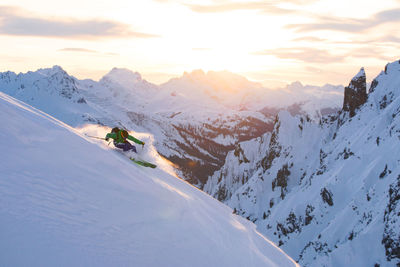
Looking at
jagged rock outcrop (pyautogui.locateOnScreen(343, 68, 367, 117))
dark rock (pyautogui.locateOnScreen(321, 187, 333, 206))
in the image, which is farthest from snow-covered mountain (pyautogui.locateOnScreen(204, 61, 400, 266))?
dark rock (pyautogui.locateOnScreen(321, 187, 333, 206))

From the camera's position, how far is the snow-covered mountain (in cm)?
4466

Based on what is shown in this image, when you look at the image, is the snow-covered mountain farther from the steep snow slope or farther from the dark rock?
the steep snow slope

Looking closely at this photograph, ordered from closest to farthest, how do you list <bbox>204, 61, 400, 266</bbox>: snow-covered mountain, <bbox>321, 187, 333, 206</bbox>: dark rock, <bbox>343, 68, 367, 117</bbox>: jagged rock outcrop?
1. <bbox>204, 61, 400, 266</bbox>: snow-covered mountain
2. <bbox>321, 187, 333, 206</bbox>: dark rock
3. <bbox>343, 68, 367, 117</bbox>: jagged rock outcrop

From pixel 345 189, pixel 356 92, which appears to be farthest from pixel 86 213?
pixel 356 92

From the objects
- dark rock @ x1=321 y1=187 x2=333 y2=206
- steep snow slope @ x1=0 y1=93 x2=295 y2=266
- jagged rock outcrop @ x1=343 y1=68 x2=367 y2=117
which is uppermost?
jagged rock outcrop @ x1=343 y1=68 x2=367 y2=117

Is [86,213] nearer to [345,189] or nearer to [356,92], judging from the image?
[345,189]

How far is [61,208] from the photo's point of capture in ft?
21.5

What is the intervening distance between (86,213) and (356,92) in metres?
105

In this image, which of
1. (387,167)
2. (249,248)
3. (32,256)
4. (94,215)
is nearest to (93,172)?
(94,215)

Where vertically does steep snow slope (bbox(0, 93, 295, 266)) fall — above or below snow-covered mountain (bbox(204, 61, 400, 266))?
above

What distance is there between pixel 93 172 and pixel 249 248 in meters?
6.17

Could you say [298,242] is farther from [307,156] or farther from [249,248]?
[249,248]

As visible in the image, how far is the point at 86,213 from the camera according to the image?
22.5 ft

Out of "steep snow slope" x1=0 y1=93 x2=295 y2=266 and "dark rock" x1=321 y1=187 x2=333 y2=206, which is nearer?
"steep snow slope" x1=0 y1=93 x2=295 y2=266
